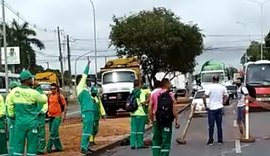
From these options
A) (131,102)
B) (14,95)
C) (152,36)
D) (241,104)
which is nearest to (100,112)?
(131,102)

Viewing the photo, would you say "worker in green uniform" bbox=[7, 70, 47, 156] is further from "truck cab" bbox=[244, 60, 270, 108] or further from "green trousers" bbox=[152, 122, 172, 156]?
"truck cab" bbox=[244, 60, 270, 108]

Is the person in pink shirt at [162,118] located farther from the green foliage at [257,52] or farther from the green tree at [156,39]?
the green foliage at [257,52]

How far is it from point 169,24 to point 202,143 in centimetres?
3677

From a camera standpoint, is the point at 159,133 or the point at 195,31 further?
the point at 195,31

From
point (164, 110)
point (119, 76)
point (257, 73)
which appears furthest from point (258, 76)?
point (164, 110)

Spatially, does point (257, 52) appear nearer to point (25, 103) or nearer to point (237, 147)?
point (237, 147)

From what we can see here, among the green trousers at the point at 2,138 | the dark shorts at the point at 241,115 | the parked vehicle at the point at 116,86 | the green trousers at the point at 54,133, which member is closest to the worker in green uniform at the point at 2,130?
the green trousers at the point at 2,138

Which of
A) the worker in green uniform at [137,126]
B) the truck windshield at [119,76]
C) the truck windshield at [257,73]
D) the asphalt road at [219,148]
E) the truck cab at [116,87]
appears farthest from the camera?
the truck windshield at [257,73]

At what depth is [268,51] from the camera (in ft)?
394

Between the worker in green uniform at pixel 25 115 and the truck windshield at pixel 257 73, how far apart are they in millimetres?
27090

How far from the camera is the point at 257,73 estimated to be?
38.7 m

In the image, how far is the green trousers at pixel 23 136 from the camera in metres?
12.3

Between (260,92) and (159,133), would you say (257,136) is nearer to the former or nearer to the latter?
(159,133)

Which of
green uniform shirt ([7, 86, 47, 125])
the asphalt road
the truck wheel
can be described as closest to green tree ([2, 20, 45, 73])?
the truck wheel
